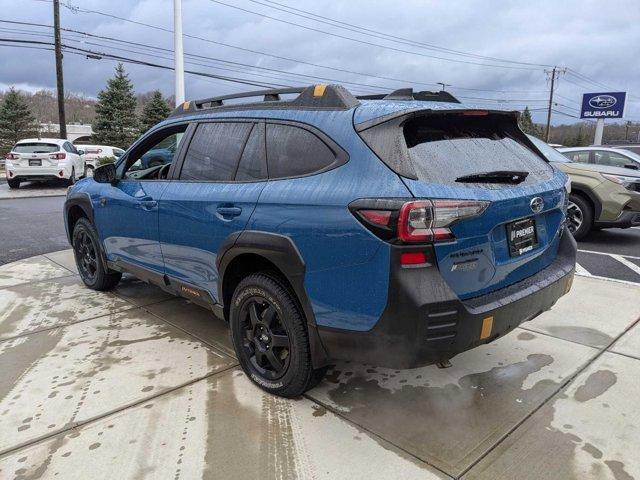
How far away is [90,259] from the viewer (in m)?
5.33

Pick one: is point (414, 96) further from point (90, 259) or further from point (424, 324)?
point (90, 259)

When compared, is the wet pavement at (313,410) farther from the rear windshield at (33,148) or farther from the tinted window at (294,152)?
the rear windshield at (33,148)

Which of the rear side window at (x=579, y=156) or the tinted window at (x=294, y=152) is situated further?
the rear side window at (x=579, y=156)

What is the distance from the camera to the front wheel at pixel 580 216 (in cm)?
775

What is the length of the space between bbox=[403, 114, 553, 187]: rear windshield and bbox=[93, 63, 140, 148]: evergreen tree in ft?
152

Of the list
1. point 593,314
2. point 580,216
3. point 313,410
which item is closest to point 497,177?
point 313,410

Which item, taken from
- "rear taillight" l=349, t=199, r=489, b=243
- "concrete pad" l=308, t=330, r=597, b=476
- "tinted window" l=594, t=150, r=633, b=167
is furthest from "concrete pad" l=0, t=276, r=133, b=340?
"tinted window" l=594, t=150, r=633, b=167

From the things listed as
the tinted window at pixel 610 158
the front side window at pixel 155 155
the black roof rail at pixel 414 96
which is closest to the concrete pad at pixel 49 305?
the front side window at pixel 155 155

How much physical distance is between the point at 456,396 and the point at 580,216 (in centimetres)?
591

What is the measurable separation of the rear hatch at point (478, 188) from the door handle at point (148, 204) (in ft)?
6.62

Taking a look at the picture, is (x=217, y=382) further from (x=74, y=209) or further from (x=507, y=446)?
(x=74, y=209)

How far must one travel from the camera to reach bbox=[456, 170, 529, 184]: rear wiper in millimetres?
2572

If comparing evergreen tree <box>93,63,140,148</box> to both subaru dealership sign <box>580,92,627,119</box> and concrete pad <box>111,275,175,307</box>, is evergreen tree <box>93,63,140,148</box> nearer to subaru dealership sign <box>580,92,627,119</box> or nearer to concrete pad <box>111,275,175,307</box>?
subaru dealership sign <box>580,92,627,119</box>

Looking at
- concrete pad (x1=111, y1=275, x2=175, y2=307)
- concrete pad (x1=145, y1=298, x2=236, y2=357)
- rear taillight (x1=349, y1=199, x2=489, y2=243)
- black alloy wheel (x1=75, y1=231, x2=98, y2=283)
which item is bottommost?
concrete pad (x1=111, y1=275, x2=175, y2=307)
